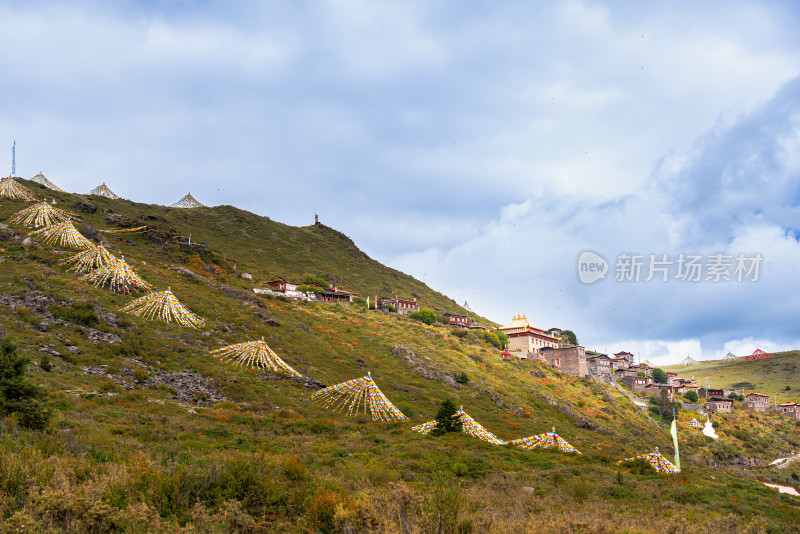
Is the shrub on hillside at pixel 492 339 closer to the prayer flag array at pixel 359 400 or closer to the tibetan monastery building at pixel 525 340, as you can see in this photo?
the tibetan monastery building at pixel 525 340

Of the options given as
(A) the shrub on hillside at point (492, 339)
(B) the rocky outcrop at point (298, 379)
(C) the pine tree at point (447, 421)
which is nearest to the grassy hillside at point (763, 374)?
(A) the shrub on hillside at point (492, 339)

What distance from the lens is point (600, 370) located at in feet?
319

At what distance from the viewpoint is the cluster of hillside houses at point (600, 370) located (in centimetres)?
8744

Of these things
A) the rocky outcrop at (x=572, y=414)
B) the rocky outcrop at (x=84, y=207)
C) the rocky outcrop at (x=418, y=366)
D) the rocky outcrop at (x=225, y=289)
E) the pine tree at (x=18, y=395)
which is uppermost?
the rocky outcrop at (x=84, y=207)

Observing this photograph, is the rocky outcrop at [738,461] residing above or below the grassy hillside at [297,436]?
below

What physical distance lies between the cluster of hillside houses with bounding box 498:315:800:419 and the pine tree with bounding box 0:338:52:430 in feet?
231

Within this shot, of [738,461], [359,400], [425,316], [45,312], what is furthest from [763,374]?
[45,312]

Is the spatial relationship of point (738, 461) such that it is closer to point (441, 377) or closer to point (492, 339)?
point (441, 377)

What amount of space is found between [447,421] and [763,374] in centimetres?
14146

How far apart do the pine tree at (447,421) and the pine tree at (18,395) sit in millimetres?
21924

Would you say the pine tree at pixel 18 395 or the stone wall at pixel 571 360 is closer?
the pine tree at pixel 18 395

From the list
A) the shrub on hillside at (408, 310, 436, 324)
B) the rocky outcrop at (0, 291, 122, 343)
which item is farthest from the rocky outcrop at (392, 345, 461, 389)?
the shrub on hillside at (408, 310, 436, 324)

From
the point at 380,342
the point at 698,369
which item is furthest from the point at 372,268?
the point at 698,369

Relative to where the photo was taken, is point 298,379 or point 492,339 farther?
point 492,339
